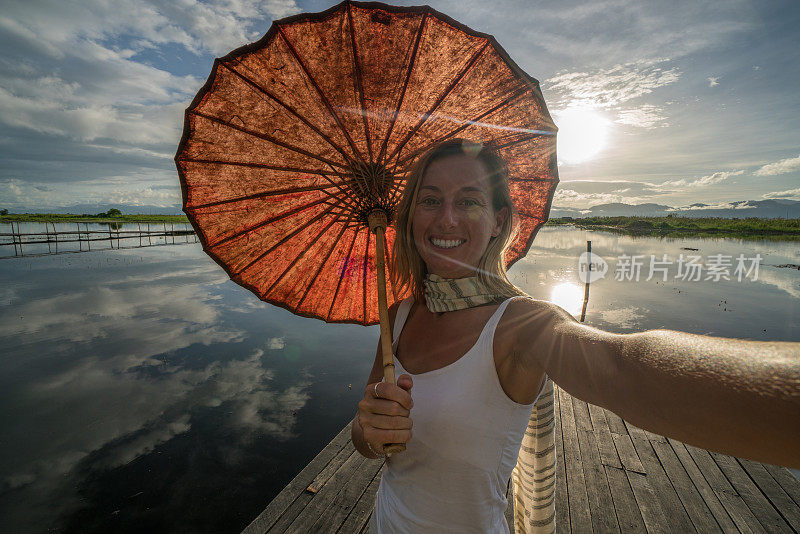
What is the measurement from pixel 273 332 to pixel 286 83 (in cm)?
1093

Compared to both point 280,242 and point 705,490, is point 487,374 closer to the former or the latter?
point 280,242

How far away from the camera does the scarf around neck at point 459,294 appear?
1.68 m

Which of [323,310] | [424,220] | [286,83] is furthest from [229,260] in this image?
[424,220]

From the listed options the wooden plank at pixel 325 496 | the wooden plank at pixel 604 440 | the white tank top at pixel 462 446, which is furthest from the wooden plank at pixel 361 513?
the wooden plank at pixel 604 440

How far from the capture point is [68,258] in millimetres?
23859

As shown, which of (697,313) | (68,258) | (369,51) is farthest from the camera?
(68,258)

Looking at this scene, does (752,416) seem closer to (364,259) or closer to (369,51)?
(369,51)

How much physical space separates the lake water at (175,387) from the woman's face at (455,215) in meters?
5.66

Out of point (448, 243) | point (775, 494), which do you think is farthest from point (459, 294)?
point (775, 494)

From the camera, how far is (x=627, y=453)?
4727 mm

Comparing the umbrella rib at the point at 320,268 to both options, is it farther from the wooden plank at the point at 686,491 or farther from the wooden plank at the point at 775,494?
the wooden plank at the point at 775,494

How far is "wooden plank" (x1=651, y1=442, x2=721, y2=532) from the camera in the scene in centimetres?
361

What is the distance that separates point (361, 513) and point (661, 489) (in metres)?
3.63

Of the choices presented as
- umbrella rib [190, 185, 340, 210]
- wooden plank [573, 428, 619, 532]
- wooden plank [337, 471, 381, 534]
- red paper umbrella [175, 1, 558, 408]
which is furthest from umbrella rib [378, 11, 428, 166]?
wooden plank [573, 428, 619, 532]
